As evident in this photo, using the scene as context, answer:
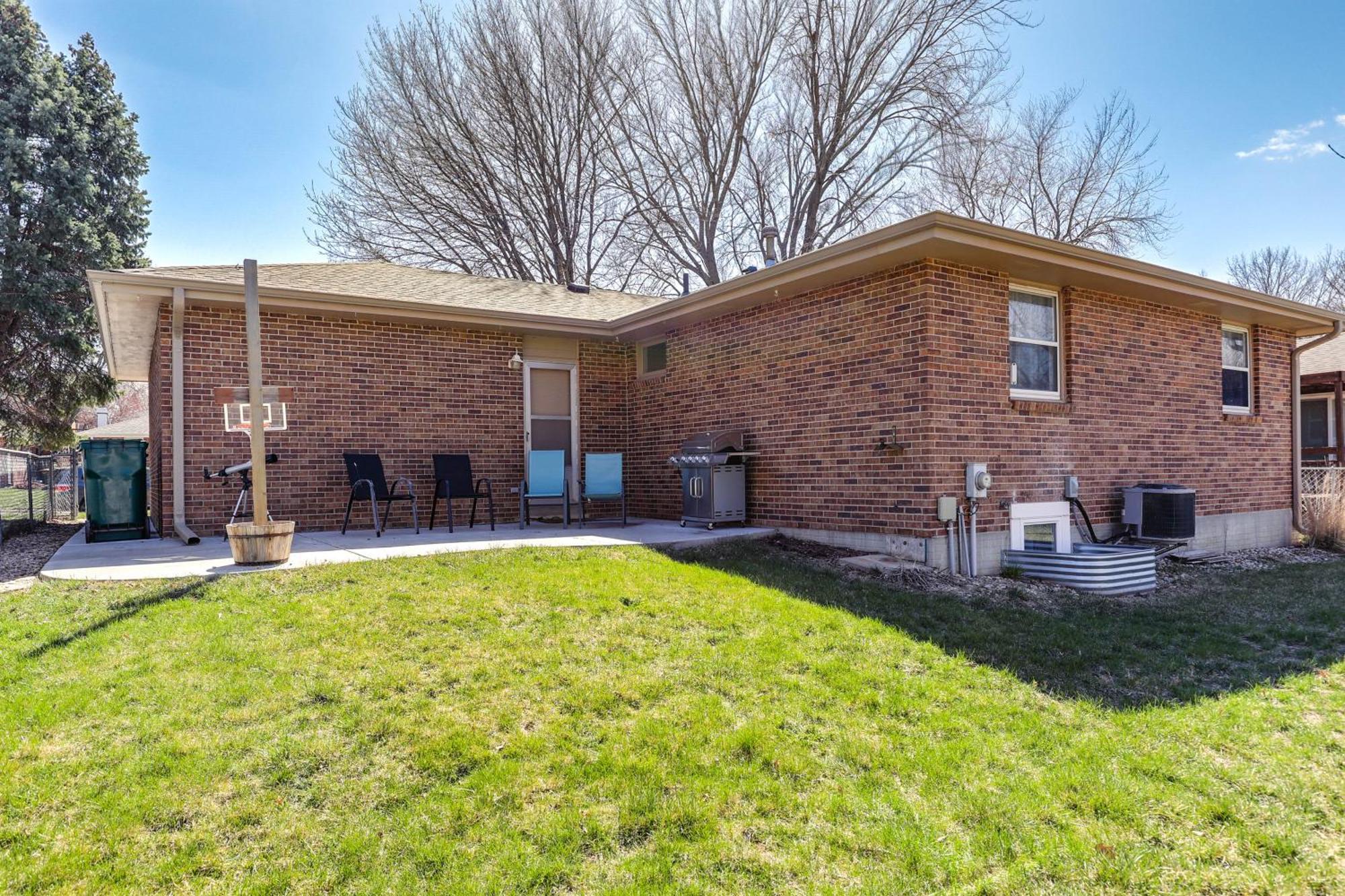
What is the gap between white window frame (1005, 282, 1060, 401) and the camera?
7.30 metres

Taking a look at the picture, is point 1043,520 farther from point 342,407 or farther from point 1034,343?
point 342,407

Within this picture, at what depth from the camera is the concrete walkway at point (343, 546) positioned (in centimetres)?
546

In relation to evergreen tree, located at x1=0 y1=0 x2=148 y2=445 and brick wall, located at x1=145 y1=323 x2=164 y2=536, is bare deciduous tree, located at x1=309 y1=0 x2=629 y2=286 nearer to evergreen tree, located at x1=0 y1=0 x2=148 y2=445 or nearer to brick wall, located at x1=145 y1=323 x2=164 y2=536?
evergreen tree, located at x1=0 y1=0 x2=148 y2=445

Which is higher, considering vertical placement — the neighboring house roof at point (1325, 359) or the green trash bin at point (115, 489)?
the neighboring house roof at point (1325, 359)

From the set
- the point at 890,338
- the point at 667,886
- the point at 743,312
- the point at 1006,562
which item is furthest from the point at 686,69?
the point at 667,886

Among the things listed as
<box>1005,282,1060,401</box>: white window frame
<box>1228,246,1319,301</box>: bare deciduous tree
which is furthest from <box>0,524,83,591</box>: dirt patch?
<box>1228,246,1319,301</box>: bare deciduous tree

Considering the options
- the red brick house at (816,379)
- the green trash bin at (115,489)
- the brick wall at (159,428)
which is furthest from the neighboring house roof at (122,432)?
the green trash bin at (115,489)

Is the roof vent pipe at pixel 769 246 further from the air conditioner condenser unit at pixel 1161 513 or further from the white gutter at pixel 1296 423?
the white gutter at pixel 1296 423

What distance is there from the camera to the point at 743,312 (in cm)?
855

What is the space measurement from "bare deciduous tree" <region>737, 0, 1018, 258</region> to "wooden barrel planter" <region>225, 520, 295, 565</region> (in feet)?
52.7

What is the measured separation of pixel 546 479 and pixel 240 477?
320 cm

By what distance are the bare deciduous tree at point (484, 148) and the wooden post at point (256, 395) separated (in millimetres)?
15303

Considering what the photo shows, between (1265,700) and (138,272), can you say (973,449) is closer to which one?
(1265,700)

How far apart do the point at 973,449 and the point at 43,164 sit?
1658 centimetres
